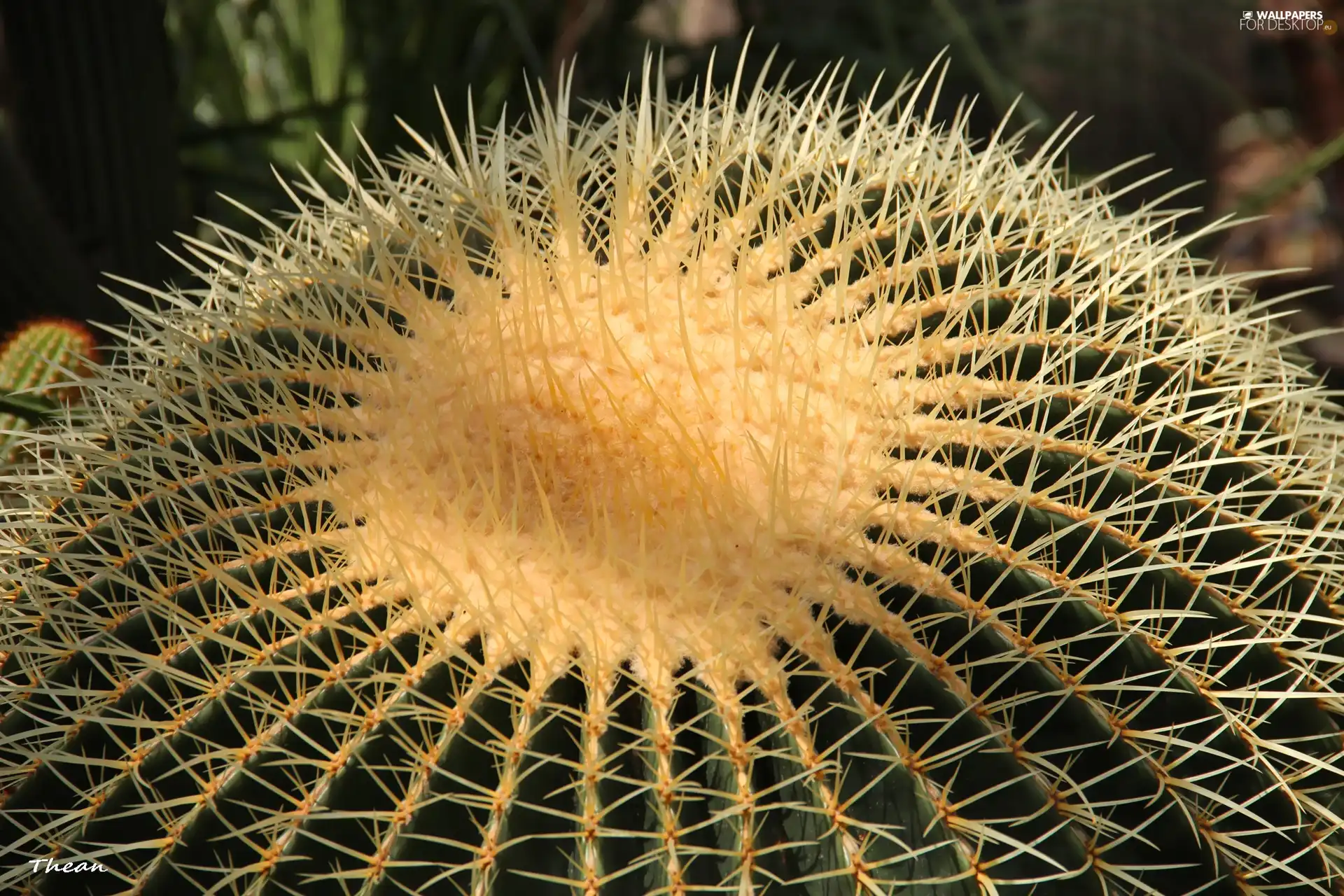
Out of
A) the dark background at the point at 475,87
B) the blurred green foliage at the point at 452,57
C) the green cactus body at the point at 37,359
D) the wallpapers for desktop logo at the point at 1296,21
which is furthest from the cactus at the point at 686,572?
the wallpapers for desktop logo at the point at 1296,21

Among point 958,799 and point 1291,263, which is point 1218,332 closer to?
point 958,799

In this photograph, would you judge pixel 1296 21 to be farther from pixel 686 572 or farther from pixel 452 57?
pixel 686 572

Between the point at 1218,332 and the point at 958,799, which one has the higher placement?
the point at 1218,332

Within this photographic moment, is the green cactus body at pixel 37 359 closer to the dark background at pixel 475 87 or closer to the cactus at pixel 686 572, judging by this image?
the cactus at pixel 686 572

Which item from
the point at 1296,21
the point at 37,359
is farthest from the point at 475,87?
the point at 1296,21

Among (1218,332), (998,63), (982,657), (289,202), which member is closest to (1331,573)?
(1218,332)

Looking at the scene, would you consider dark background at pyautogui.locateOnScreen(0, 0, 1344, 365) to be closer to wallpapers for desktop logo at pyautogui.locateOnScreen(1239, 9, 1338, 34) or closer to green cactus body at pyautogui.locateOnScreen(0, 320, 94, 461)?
wallpapers for desktop logo at pyautogui.locateOnScreen(1239, 9, 1338, 34)
